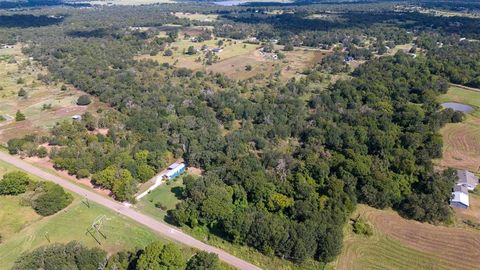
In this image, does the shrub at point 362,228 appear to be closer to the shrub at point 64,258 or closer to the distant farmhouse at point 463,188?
the distant farmhouse at point 463,188

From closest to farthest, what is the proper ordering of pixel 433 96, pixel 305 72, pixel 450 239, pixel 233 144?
pixel 450 239, pixel 233 144, pixel 433 96, pixel 305 72

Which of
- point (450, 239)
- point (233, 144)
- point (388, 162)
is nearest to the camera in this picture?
point (450, 239)

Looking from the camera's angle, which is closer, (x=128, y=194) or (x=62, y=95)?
(x=128, y=194)

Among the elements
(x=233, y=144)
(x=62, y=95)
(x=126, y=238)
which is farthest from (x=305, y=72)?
(x=126, y=238)

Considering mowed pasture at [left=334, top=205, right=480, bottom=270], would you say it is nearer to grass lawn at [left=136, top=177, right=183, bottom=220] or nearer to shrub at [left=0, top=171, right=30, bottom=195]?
grass lawn at [left=136, top=177, right=183, bottom=220]

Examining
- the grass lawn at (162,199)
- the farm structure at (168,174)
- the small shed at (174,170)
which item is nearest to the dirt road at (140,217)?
the grass lawn at (162,199)

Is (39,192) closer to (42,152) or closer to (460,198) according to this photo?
(42,152)

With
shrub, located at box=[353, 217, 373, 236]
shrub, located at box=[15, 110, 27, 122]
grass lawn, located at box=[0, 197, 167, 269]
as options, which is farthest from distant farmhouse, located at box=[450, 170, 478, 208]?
shrub, located at box=[15, 110, 27, 122]

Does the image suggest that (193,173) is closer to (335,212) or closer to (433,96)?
(335,212)
